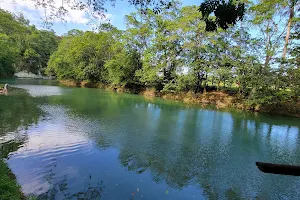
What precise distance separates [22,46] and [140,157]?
48159mm

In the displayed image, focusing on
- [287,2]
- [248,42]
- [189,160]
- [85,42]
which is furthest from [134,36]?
[189,160]

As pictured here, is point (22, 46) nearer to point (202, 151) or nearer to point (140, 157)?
point (140, 157)

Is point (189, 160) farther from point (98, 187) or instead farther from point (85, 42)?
point (85, 42)

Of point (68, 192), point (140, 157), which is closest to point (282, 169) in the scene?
point (68, 192)

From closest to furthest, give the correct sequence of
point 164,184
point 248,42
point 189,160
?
1. point 164,184
2. point 189,160
3. point 248,42

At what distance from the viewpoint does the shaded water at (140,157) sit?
5020mm

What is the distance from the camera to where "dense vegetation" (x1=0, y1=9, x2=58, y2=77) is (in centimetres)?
3341

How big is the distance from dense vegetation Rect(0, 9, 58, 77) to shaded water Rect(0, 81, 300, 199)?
2822 cm

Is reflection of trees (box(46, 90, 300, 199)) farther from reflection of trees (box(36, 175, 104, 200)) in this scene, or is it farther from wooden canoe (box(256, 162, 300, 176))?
wooden canoe (box(256, 162, 300, 176))

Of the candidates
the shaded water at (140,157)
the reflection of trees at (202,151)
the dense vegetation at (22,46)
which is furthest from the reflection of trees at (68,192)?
the dense vegetation at (22,46)

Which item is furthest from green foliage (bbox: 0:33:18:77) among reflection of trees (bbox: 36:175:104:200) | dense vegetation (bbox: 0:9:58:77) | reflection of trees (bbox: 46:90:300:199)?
reflection of trees (bbox: 36:175:104:200)

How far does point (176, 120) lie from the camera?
516 inches

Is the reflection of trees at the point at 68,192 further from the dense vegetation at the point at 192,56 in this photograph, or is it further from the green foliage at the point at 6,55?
the green foliage at the point at 6,55

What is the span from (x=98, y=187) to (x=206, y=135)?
663 cm
